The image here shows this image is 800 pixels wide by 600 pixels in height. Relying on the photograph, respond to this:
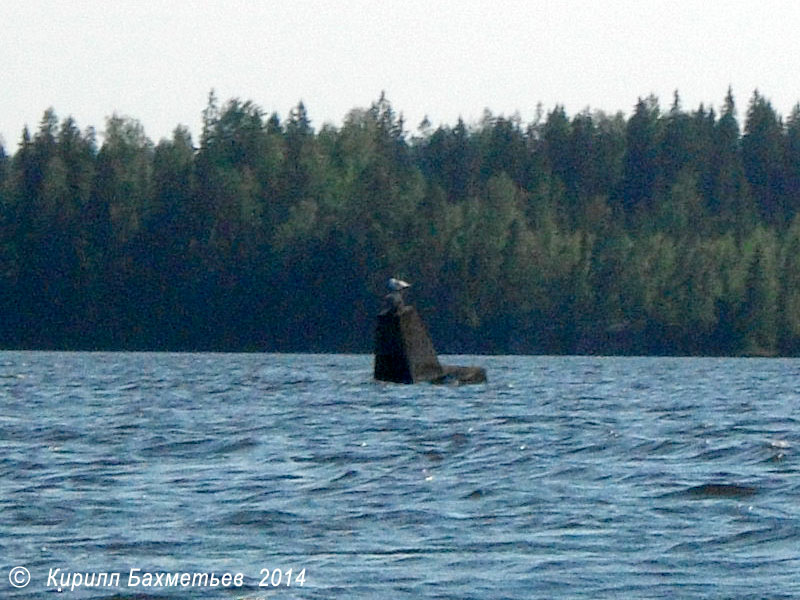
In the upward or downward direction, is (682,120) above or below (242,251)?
above

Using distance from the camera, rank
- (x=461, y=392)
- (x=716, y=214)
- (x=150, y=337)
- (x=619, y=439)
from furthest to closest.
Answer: (x=716, y=214), (x=150, y=337), (x=461, y=392), (x=619, y=439)

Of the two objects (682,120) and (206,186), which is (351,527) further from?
(682,120)

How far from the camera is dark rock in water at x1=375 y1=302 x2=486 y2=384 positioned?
162 ft

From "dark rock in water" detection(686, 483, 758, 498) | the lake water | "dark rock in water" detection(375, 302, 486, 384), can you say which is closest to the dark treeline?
"dark rock in water" detection(375, 302, 486, 384)

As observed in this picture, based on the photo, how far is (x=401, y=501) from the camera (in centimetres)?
2303

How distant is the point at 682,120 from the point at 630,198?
44.8 ft

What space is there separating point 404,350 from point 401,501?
27.6 metres

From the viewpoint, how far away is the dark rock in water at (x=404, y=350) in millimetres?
49250

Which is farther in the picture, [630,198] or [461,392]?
[630,198]

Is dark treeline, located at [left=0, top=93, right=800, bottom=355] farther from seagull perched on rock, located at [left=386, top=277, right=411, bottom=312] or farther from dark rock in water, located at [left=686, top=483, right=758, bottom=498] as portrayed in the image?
dark rock in water, located at [left=686, top=483, right=758, bottom=498]

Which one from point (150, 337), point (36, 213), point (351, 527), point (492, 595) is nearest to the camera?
point (492, 595)

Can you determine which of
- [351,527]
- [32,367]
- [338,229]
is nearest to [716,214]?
[338,229]

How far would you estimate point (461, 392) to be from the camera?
50656mm

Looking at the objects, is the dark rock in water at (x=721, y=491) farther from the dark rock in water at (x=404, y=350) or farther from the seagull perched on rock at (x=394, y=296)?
the seagull perched on rock at (x=394, y=296)
